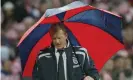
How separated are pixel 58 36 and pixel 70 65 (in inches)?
12.6

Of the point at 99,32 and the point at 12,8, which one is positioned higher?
the point at 12,8

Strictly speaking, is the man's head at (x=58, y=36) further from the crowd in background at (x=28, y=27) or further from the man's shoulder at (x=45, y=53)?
the crowd in background at (x=28, y=27)

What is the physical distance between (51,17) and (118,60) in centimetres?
629

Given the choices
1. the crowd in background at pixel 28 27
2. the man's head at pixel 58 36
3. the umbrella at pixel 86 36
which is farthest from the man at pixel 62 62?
the crowd in background at pixel 28 27

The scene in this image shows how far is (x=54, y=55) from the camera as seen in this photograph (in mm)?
6883

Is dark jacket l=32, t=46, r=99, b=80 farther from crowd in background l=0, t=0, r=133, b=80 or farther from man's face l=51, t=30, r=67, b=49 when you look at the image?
crowd in background l=0, t=0, r=133, b=80

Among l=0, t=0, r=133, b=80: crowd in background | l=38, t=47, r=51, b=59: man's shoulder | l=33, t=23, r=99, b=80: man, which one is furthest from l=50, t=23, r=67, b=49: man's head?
l=0, t=0, r=133, b=80: crowd in background

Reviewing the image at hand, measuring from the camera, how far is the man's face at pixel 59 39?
678 cm

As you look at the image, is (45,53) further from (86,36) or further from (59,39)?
(86,36)

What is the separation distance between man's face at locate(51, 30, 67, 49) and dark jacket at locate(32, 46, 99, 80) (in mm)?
78

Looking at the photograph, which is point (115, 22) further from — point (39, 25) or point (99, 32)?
point (39, 25)

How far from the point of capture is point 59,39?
6781 mm

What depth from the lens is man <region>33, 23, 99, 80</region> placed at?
22.4ft

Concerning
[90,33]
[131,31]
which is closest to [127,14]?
[131,31]
